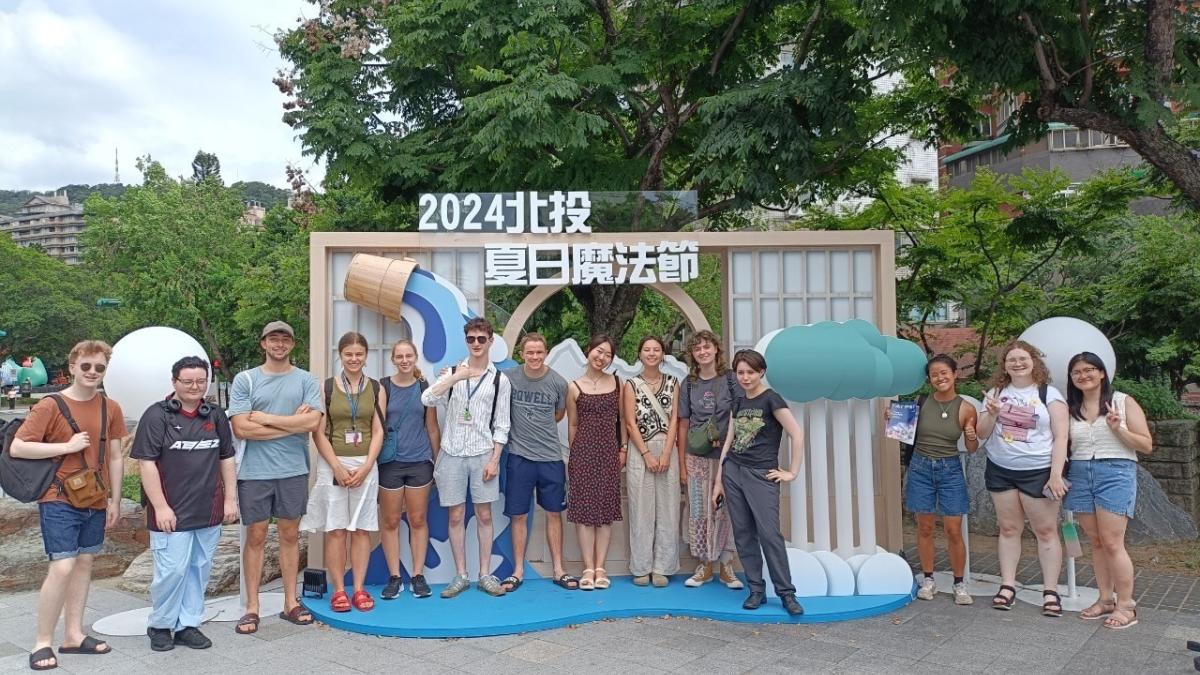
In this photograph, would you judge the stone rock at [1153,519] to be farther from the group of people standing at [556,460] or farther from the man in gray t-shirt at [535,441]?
the man in gray t-shirt at [535,441]

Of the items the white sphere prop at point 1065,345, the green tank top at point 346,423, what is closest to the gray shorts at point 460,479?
the green tank top at point 346,423

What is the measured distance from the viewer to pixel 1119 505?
4.72 metres

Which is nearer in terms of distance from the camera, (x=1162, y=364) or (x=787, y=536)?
(x=787, y=536)

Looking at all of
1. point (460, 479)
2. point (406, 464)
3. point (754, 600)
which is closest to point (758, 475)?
point (754, 600)

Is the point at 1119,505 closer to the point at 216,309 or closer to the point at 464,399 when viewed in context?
the point at 464,399

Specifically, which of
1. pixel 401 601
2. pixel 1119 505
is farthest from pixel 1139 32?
pixel 401 601

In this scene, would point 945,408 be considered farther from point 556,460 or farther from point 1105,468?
point 556,460

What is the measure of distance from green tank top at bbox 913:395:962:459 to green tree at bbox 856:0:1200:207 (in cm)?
243

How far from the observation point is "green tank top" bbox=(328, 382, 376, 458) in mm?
4977

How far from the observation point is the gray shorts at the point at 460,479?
5254 mm

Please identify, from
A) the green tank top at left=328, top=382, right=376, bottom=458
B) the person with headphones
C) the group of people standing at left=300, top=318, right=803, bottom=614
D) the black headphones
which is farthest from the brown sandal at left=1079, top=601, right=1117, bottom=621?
the black headphones

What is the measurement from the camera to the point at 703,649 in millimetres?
4387

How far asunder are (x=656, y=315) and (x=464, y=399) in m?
10.2

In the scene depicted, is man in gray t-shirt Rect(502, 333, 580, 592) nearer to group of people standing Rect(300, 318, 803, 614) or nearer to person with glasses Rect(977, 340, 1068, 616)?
group of people standing Rect(300, 318, 803, 614)
